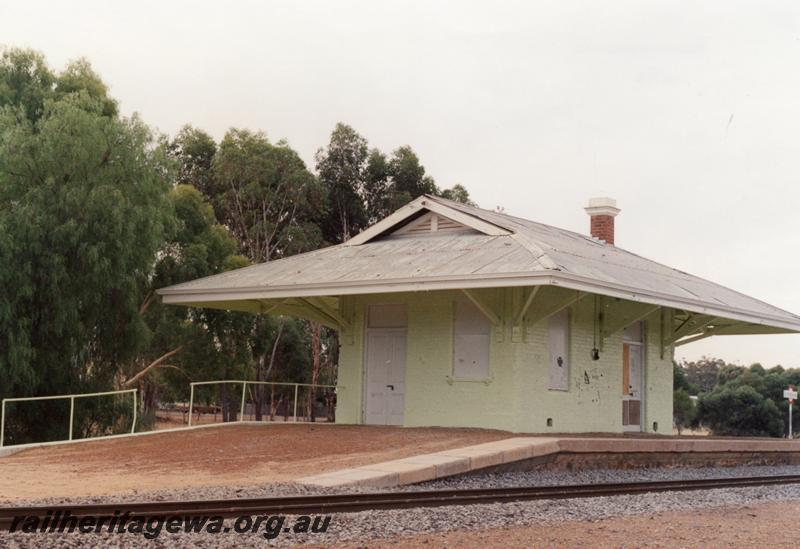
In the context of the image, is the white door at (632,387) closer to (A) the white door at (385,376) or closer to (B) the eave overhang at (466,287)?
(B) the eave overhang at (466,287)

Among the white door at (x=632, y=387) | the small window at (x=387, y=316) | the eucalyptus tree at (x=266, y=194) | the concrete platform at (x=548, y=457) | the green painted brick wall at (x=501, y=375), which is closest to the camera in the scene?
the concrete platform at (x=548, y=457)

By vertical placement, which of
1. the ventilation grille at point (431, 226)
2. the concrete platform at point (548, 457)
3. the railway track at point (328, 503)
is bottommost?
the railway track at point (328, 503)

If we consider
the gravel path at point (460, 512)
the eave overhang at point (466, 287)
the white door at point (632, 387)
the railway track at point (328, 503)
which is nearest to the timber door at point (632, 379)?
the white door at point (632, 387)

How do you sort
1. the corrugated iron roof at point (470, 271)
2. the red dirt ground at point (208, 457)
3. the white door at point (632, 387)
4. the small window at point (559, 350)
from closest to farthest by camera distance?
the red dirt ground at point (208, 457) → the corrugated iron roof at point (470, 271) → the small window at point (559, 350) → the white door at point (632, 387)

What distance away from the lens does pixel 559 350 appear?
2081 cm

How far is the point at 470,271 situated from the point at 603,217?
41.8 feet

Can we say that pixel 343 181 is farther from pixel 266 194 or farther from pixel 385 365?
pixel 385 365

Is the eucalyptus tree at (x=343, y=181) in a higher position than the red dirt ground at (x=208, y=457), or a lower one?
higher

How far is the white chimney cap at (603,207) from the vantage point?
A: 3022cm

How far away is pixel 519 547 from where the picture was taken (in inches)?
361

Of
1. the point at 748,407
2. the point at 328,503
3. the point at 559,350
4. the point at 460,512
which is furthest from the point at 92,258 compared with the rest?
the point at 748,407

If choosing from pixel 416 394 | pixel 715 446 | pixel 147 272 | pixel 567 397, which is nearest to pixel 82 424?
pixel 147 272

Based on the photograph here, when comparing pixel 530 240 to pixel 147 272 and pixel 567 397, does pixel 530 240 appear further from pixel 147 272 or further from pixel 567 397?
pixel 147 272

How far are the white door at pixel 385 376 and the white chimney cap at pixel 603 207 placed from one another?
1097 cm
